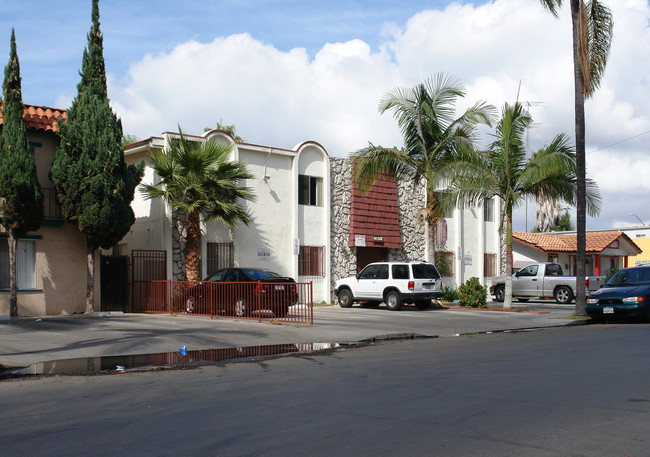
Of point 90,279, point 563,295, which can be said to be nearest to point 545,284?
point 563,295

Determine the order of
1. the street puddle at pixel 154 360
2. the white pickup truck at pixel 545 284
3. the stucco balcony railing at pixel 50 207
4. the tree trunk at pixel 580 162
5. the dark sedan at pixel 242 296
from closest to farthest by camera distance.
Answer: the street puddle at pixel 154 360, the dark sedan at pixel 242 296, the stucco balcony railing at pixel 50 207, the tree trunk at pixel 580 162, the white pickup truck at pixel 545 284

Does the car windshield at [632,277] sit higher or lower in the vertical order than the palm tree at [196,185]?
lower

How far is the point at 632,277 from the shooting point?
19.7m

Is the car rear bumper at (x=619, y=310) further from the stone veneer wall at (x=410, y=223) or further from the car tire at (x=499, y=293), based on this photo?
the stone veneer wall at (x=410, y=223)

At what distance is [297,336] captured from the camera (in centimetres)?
1500

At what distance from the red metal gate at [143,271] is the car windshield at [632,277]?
14446 millimetres

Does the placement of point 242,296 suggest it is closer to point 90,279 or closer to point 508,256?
point 90,279

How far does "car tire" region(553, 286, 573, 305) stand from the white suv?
320 inches

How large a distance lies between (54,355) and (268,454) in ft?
25.5

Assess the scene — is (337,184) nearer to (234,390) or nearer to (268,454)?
(234,390)

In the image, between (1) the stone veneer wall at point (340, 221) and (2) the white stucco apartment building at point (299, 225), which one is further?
(1) the stone veneer wall at point (340, 221)

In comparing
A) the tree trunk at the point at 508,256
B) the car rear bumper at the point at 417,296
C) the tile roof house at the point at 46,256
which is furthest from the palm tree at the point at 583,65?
the tile roof house at the point at 46,256

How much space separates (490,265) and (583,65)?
1686cm

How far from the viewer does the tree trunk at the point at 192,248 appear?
22359mm
